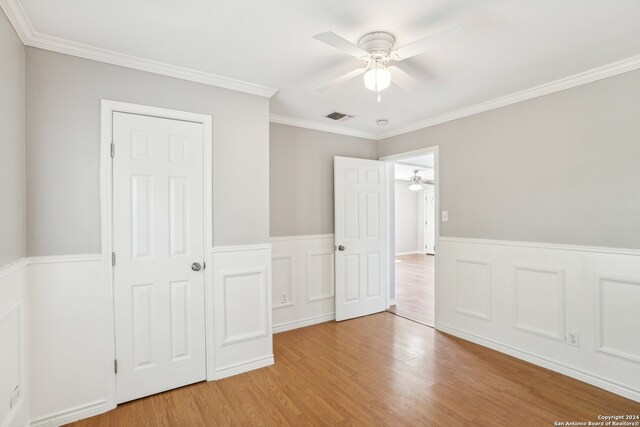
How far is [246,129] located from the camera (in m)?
2.79

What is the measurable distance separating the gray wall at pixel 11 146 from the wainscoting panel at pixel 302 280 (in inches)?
87.1

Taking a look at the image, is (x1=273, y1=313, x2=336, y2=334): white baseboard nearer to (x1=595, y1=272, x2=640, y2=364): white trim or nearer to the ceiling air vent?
the ceiling air vent

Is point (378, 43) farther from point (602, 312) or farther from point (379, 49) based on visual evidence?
point (602, 312)

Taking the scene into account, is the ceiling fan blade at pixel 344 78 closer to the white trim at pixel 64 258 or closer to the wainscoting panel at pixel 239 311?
the wainscoting panel at pixel 239 311

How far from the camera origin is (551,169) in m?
2.80

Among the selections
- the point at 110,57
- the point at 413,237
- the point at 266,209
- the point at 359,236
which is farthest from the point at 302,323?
the point at 413,237

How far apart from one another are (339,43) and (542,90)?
2.17m

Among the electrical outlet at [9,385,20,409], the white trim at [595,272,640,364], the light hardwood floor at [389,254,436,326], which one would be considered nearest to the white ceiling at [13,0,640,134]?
the white trim at [595,272,640,364]

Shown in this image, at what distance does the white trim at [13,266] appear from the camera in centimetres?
160

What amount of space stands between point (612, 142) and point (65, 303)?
4158 millimetres

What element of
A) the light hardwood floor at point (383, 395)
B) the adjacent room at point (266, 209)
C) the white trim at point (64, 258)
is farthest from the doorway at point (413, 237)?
the white trim at point (64, 258)

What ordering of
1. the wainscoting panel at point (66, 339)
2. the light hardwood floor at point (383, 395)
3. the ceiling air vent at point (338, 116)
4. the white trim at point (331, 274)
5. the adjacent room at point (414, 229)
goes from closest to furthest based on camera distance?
1. the wainscoting panel at point (66, 339)
2. the light hardwood floor at point (383, 395)
3. the ceiling air vent at point (338, 116)
4. the white trim at point (331, 274)
5. the adjacent room at point (414, 229)

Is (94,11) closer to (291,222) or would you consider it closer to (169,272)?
(169,272)

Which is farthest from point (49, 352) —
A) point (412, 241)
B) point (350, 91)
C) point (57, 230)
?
point (412, 241)
